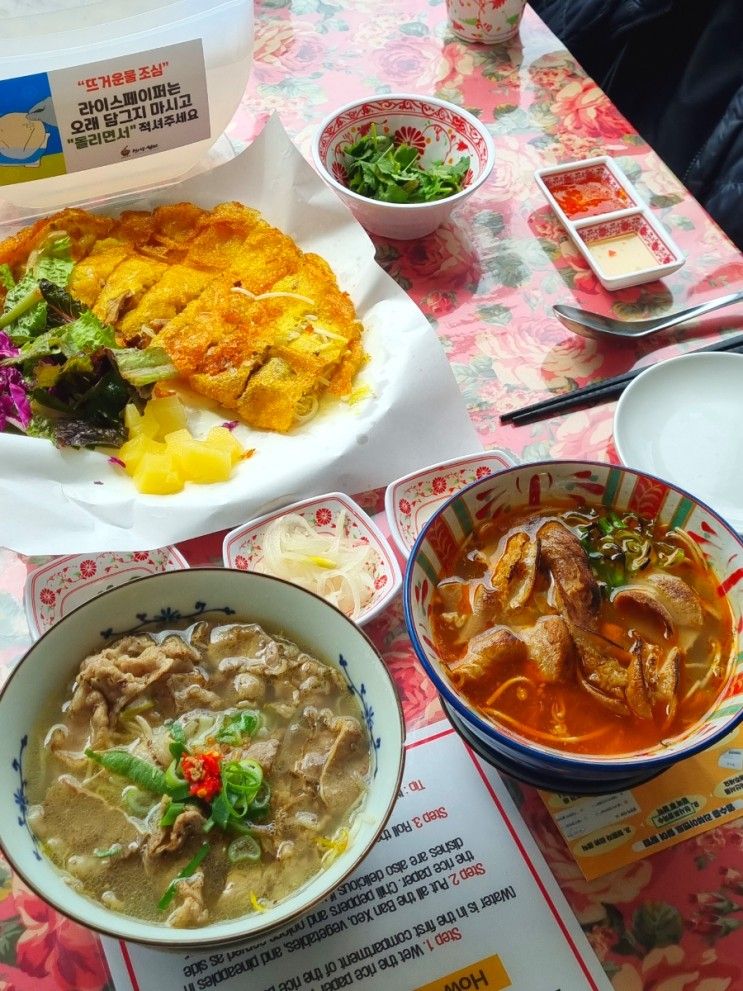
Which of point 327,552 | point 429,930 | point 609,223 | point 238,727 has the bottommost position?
point 429,930

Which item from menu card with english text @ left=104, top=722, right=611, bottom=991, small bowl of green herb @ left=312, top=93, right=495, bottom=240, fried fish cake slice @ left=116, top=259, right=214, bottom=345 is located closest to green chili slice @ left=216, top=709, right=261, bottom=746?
menu card with english text @ left=104, top=722, right=611, bottom=991

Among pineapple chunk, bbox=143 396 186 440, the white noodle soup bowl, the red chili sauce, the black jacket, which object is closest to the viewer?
the white noodle soup bowl

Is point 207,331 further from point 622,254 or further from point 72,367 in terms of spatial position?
point 622,254

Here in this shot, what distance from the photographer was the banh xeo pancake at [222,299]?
5.89ft

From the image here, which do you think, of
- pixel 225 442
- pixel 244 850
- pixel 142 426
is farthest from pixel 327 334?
pixel 244 850

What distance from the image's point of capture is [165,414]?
174cm

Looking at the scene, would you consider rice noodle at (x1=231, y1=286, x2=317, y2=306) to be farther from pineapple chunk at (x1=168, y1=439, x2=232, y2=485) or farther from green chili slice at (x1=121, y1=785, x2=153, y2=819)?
green chili slice at (x1=121, y1=785, x2=153, y2=819)

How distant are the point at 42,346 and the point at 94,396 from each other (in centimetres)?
17

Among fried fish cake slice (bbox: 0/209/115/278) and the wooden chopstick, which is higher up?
fried fish cake slice (bbox: 0/209/115/278)

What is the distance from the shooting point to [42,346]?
1.74 m

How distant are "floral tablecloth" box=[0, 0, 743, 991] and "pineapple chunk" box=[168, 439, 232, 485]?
15 cm

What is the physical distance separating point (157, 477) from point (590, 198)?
1.38 meters

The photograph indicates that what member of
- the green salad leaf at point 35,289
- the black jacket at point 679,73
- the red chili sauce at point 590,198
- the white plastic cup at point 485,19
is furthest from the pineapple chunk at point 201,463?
the black jacket at point 679,73

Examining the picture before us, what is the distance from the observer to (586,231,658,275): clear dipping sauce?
2.01m
